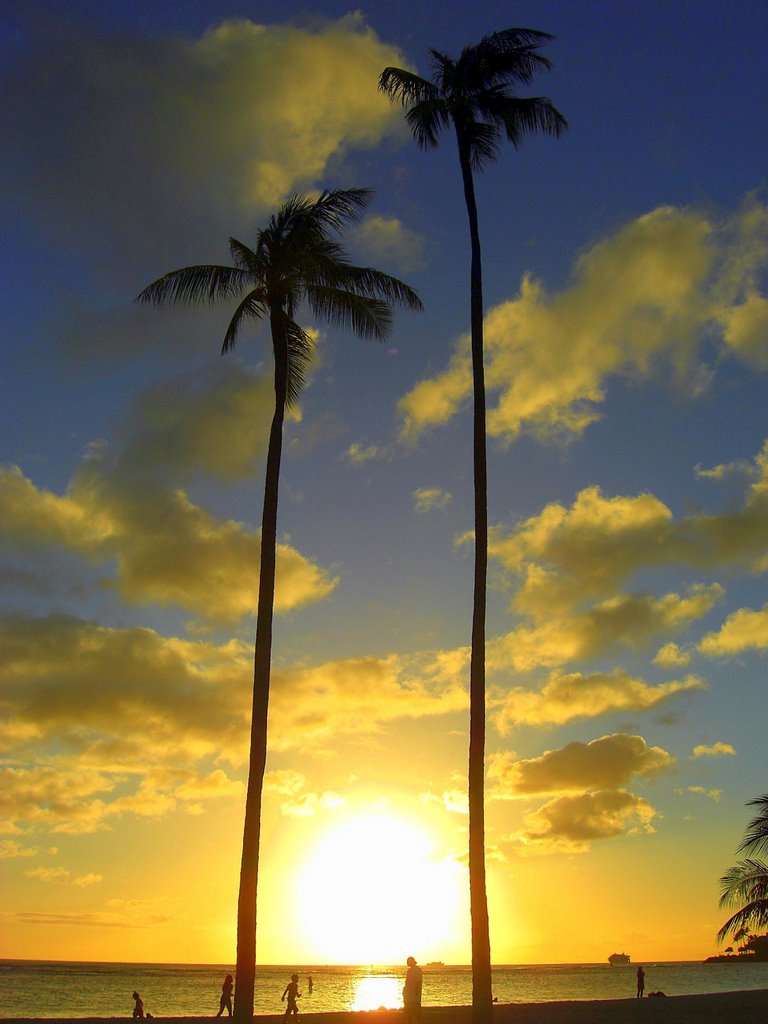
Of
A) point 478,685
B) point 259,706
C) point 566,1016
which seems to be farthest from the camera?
point 566,1016

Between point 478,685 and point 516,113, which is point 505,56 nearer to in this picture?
point 516,113

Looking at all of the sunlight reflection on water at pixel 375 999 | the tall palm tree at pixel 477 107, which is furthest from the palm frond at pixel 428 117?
the sunlight reflection on water at pixel 375 999

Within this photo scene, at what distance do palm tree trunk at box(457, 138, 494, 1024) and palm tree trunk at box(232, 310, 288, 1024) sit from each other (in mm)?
4809

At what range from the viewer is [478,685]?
21188mm

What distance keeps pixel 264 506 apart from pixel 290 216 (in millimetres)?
7842

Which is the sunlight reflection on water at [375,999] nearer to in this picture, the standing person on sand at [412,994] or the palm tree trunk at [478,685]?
the standing person on sand at [412,994]

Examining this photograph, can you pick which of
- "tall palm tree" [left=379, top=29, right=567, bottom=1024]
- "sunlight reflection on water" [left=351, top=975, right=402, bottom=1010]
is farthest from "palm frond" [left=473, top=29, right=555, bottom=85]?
"sunlight reflection on water" [left=351, top=975, right=402, bottom=1010]

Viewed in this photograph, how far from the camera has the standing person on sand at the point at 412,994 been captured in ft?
65.9

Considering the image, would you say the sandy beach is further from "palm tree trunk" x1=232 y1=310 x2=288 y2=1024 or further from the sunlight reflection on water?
the sunlight reflection on water

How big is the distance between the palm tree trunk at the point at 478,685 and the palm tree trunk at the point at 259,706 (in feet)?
15.8

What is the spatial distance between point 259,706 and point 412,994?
6942 mm

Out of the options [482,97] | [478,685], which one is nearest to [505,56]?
[482,97]

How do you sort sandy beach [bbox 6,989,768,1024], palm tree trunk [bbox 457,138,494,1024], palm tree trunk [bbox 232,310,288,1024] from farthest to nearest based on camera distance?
1. sandy beach [bbox 6,989,768,1024]
2. palm tree trunk [bbox 232,310,288,1024]
3. palm tree trunk [bbox 457,138,494,1024]

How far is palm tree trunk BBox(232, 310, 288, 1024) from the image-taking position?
20.8 meters
